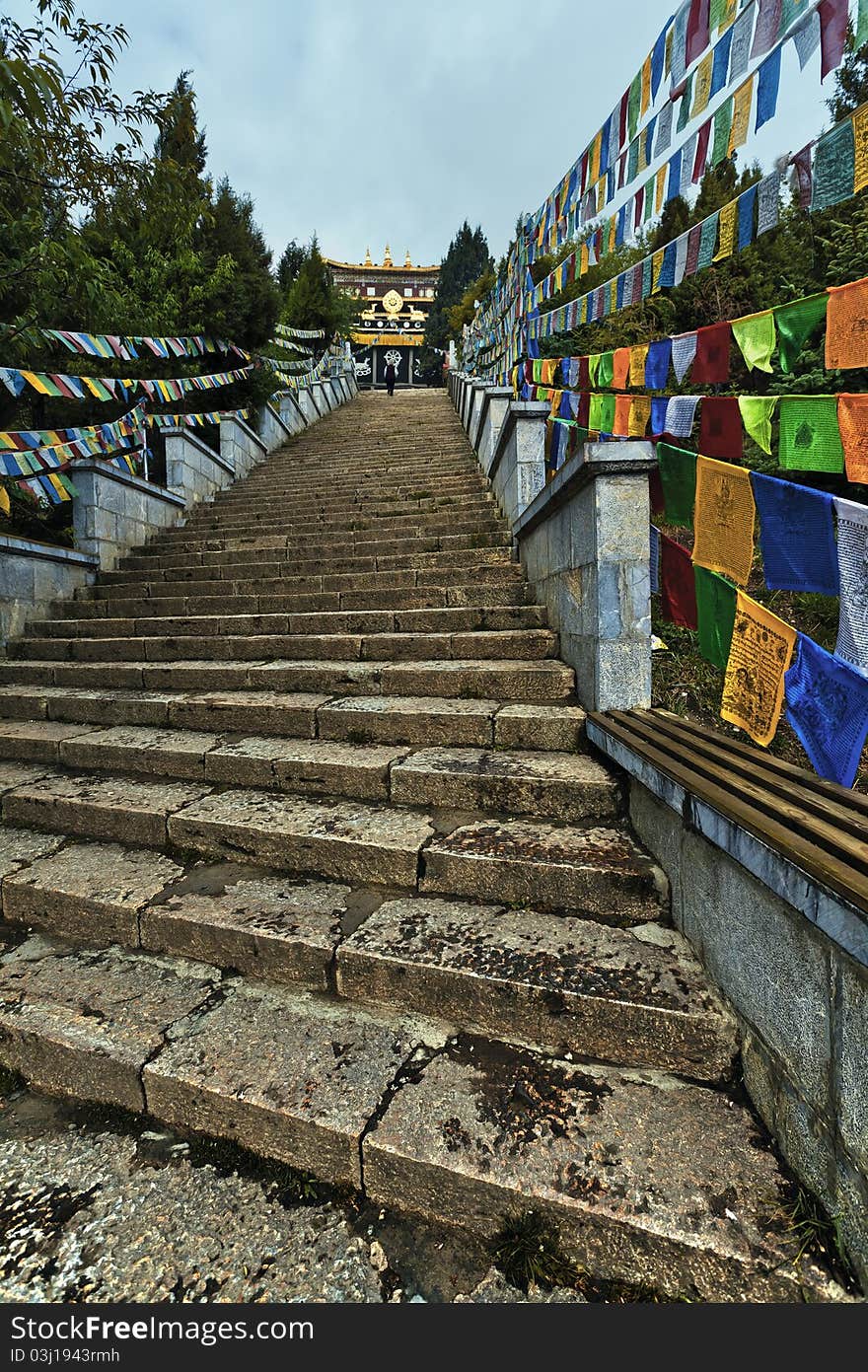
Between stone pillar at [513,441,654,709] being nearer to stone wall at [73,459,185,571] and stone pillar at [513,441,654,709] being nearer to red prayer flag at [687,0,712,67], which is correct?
red prayer flag at [687,0,712,67]

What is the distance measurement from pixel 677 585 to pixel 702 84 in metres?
3.20

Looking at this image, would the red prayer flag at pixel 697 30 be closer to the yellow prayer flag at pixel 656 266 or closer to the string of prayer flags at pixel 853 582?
the yellow prayer flag at pixel 656 266

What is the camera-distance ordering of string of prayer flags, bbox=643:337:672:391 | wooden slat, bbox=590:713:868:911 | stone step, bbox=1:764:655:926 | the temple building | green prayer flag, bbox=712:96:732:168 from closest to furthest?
wooden slat, bbox=590:713:868:911
stone step, bbox=1:764:655:926
green prayer flag, bbox=712:96:732:168
string of prayer flags, bbox=643:337:672:391
the temple building

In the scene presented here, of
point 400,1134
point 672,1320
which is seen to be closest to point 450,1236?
point 400,1134

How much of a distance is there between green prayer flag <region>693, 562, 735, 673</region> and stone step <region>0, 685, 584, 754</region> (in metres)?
0.78

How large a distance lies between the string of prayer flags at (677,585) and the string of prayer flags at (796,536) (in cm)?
57

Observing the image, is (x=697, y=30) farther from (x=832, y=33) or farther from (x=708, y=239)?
(x=832, y=33)

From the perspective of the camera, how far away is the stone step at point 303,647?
413 centimetres

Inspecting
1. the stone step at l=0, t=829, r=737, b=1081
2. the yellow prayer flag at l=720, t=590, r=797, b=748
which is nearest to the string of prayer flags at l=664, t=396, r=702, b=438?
the yellow prayer flag at l=720, t=590, r=797, b=748

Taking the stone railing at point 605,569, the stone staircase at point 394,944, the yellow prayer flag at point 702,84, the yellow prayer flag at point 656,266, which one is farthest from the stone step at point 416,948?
the yellow prayer flag at point 656,266

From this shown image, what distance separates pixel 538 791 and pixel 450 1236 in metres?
1.64

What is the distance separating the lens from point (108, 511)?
7.39 metres

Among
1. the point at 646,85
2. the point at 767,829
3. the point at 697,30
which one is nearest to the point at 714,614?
the point at 767,829

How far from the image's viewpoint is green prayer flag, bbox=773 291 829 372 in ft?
9.51
